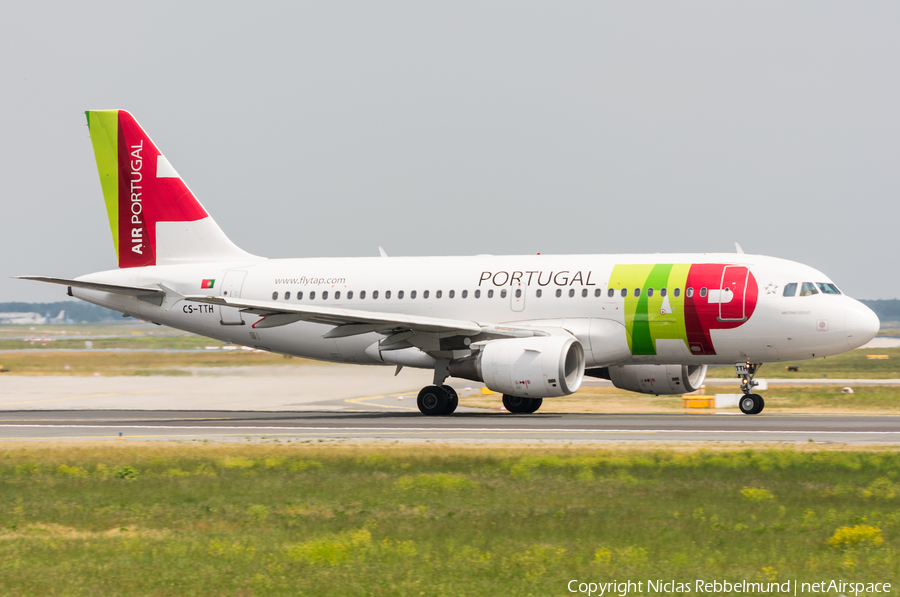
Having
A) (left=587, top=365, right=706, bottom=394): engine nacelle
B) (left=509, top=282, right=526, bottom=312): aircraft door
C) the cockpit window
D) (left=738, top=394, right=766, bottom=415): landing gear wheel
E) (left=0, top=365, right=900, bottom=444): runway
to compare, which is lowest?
(left=0, top=365, right=900, bottom=444): runway

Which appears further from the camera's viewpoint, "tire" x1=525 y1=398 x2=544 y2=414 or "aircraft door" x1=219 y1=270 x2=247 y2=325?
"aircraft door" x1=219 y1=270 x2=247 y2=325

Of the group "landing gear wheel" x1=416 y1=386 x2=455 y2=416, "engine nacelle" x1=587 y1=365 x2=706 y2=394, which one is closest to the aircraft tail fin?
"landing gear wheel" x1=416 y1=386 x2=455 y2=416

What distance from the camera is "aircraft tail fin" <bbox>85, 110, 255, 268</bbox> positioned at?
115 feet

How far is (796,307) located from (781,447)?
916cm

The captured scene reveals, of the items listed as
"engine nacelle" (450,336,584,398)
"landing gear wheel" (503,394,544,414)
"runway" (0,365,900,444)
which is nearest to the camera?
"runway" (0,365,900,444)

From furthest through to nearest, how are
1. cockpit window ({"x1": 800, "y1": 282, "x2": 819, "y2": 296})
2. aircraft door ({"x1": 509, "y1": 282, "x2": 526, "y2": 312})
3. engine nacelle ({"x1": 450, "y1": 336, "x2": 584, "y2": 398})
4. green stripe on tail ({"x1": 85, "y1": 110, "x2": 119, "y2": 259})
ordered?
green stripe on tail ({"x1": 85, "y1": 110, "x2": 119, "y2": 259}) < aircraft door ({"x1": 509, "y1": 282, "x2": 526, "y2": 312}) < cockpit window ({"x1": 800, "y1": 282, "x2": 819, "y2": 296}) < engine nacelle ({"x1": 450, "y1": 336, "x2": 584, "y2": 398})

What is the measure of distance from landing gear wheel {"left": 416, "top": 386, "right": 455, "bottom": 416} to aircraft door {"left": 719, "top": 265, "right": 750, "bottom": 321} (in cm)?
791

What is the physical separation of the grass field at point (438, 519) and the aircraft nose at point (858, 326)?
937cm

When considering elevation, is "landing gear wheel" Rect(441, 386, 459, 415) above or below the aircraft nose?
below

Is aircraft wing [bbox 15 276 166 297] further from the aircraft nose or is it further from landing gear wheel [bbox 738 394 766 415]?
the aircraft nose

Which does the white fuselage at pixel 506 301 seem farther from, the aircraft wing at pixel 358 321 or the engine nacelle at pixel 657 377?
the engine nacelle at pixel 657 377

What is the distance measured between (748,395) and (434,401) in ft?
28.1

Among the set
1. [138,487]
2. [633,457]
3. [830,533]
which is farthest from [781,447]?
[138,487]

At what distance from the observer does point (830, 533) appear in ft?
37.9
